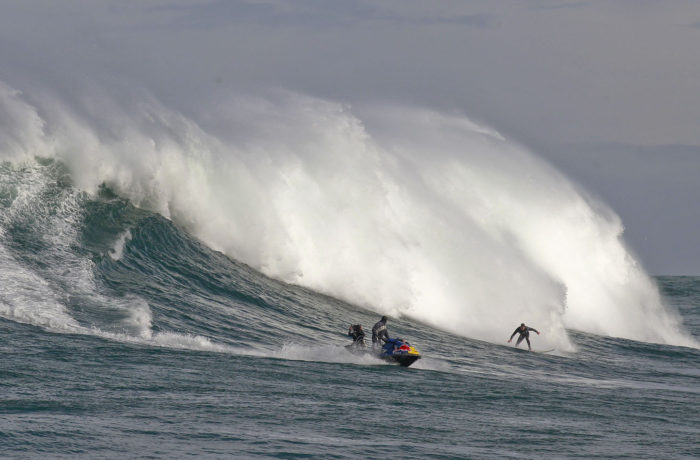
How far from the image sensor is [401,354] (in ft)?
68.3

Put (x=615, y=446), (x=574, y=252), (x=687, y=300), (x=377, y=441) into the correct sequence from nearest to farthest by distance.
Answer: (x=377, y=441) < (x=615, y=446) < (x=574, y=252) < (x=687, y=300)

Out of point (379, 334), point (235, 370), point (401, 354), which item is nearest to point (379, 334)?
point (379, 334)

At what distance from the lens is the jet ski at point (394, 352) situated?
20.8 m

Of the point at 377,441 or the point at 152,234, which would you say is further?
the point at 152,234

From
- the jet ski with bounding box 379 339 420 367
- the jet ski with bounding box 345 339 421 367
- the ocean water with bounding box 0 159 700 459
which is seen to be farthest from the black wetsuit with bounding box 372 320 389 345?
the ocean water with bounding box 0 159 700 459

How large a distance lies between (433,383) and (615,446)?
499 centimetres

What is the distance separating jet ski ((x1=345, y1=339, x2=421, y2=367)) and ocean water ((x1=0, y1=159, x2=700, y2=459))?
430 millimetres

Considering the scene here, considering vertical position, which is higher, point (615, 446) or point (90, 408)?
point (615, 446)

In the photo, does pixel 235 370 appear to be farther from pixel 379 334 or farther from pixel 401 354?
pixel 379 334

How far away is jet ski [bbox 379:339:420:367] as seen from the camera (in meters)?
20.8

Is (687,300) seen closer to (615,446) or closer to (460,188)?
(460,188)

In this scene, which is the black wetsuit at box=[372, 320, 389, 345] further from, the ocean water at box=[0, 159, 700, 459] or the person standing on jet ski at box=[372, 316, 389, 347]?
the ocean water at box=[0, 159, 700, 459]

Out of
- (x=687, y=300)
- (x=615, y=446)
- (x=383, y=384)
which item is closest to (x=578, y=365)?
(x=383, y=384)

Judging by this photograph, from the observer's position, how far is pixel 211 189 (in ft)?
107
